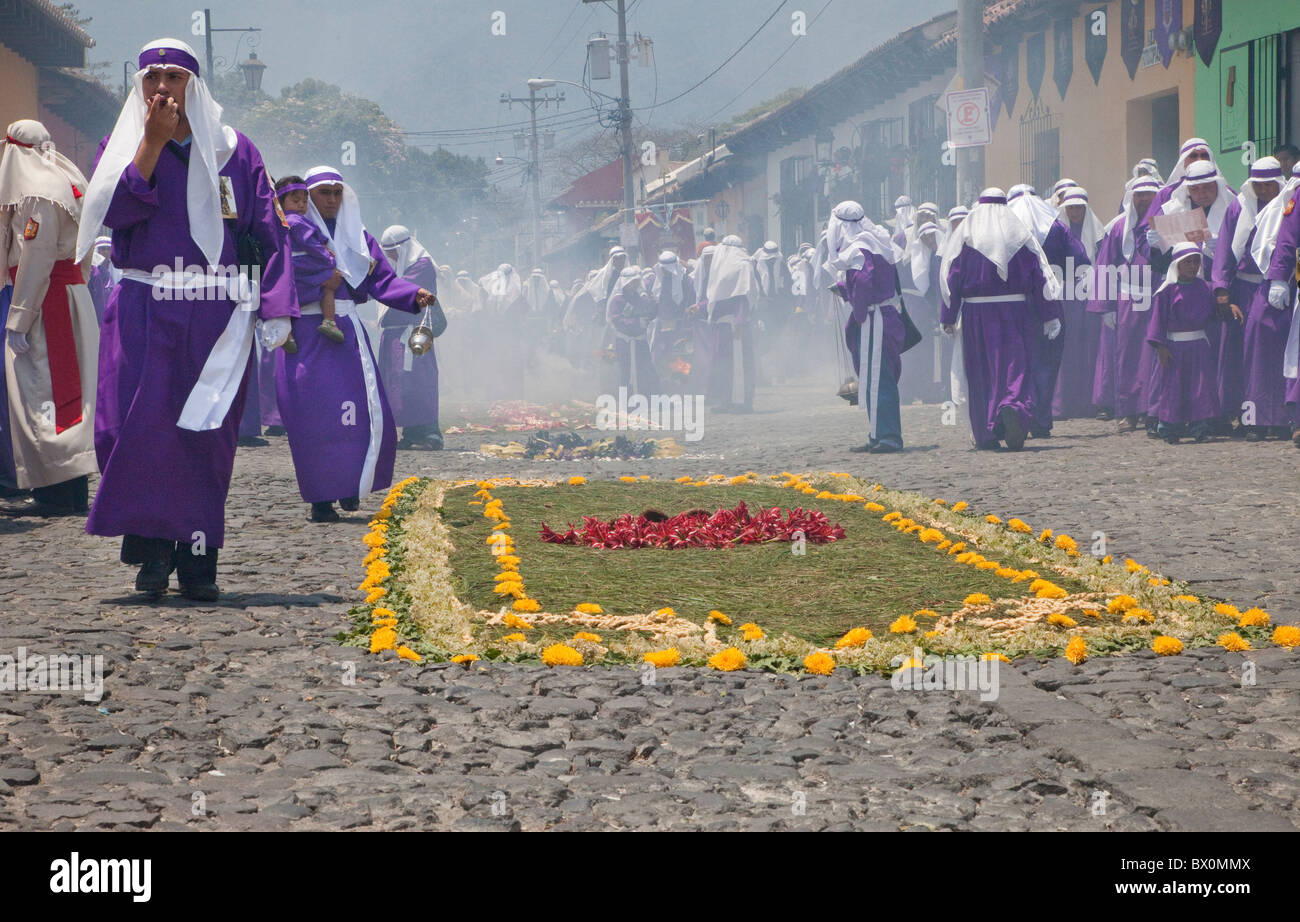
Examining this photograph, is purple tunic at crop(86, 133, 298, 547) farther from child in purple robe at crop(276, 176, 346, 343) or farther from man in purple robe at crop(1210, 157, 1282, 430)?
man in purple robe at crop(1210, 157, 1282, 430)

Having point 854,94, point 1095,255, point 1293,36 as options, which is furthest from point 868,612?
point 854,94

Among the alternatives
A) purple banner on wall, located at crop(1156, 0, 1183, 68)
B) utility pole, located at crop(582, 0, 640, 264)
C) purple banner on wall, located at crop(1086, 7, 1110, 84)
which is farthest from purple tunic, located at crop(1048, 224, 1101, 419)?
utility pole, located at crop(582, 0, 640, 264)

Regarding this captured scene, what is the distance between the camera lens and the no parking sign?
584 inches

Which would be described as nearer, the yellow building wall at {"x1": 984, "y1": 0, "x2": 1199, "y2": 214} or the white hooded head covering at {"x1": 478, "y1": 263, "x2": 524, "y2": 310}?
the yellow building wall at {"x1": 984, "y1": 0, "x2": 1199, "y2": 214}

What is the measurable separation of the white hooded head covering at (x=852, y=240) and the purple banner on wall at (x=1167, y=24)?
6956 mm

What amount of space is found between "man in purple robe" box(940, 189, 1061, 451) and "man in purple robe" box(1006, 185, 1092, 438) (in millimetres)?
490

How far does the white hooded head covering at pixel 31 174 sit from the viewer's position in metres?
8.98

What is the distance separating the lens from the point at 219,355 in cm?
622

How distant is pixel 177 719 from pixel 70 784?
64 centimetres

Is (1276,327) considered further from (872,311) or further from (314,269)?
(314,269)

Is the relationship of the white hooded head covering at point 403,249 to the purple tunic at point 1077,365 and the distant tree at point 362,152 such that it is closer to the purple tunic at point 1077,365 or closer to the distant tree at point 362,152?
the purple tunic at point 1077,365

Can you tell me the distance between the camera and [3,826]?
343cm

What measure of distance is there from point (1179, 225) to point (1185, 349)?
1011 millimetres

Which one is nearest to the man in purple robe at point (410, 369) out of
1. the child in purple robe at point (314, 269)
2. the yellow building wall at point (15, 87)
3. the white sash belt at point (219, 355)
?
the child in purple robe at point (314, 269)
